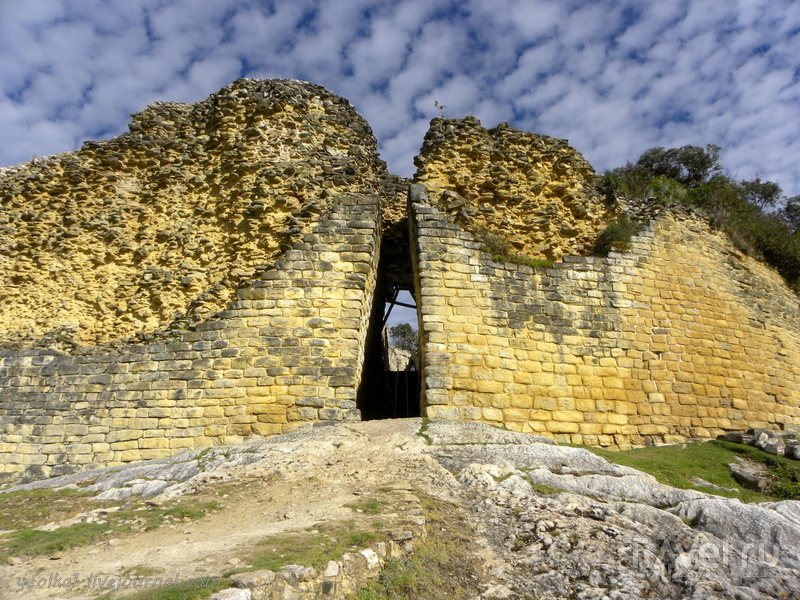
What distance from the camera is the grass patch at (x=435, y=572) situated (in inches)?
119

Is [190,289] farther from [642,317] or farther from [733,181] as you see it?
[733,181]

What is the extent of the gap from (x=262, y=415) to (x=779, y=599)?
247 inches

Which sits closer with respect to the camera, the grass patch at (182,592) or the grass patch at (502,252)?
the grass patch at (182,592)

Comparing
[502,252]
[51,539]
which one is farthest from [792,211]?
[51,539]

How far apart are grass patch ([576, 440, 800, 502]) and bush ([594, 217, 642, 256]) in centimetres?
374

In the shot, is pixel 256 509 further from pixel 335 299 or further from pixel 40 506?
pixel 335 299

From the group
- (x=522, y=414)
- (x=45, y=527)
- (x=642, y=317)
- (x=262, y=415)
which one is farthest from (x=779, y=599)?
(x=642, y=317)

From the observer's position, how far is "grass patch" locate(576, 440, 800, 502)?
19.6 ft

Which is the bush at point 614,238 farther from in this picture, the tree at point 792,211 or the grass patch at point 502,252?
the tree at point 792,211

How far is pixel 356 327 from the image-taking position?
26.8ft

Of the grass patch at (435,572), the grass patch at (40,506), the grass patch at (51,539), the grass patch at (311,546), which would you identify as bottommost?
the grass patch at (435,572)

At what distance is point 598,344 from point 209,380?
21.4 ft

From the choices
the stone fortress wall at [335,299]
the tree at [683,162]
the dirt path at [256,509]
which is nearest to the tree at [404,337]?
the tree at [683,162]

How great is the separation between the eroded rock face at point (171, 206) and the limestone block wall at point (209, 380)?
557 millimetres
